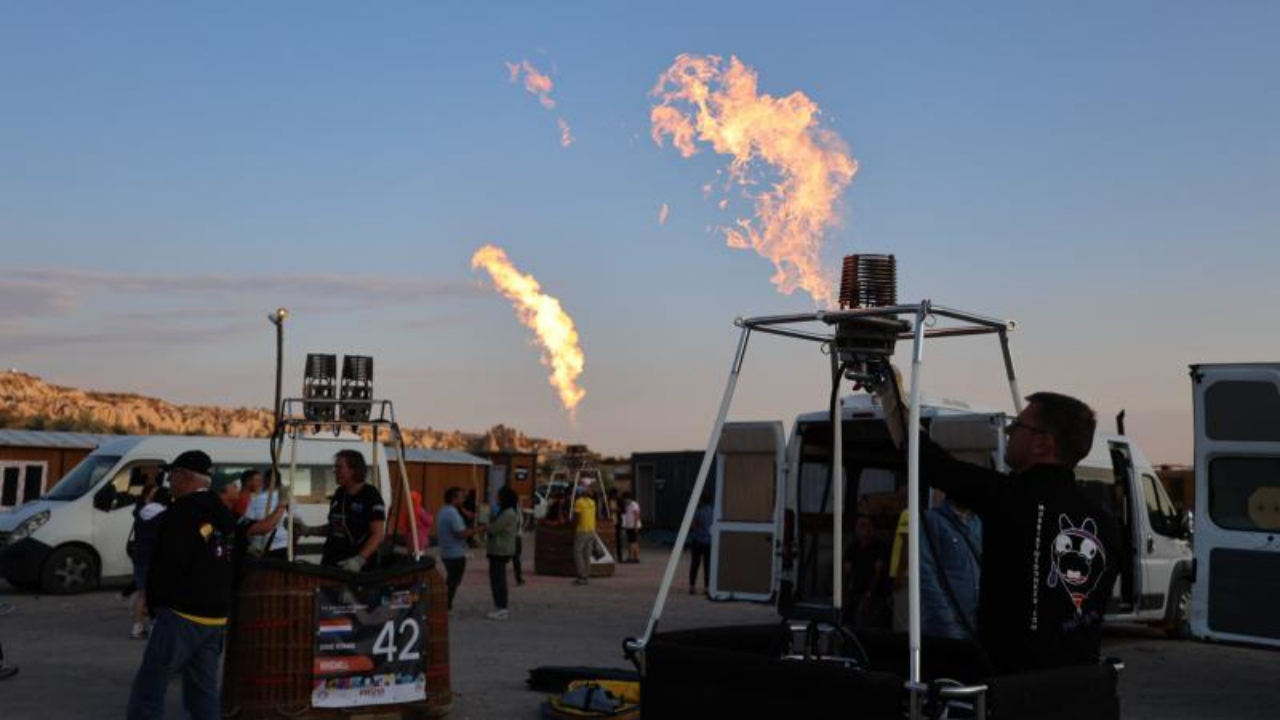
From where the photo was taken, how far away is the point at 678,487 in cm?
3641

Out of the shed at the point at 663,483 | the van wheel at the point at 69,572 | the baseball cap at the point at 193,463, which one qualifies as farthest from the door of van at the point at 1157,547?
the shed at the point at 663,483

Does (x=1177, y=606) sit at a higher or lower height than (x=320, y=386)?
lower

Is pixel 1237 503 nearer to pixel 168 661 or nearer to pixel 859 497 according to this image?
pixel 859 497

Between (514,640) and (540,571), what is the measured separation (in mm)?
11434

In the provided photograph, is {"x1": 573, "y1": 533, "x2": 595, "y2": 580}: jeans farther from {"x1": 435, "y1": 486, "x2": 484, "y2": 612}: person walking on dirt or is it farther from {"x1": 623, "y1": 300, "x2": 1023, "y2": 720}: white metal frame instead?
{"x1": 623, "y1": 300, "x2": 1023, "y2": 720}: white metal frame

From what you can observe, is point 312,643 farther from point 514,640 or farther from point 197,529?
point 514,640

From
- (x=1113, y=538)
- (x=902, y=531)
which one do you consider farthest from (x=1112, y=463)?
(x=1113, y=538)

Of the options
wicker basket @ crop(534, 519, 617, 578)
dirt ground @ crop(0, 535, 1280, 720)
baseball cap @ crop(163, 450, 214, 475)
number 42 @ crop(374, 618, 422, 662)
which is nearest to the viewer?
baseball cap @ crop(163, 450, 214, 475)

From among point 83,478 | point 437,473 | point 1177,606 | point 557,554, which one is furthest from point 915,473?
point 437,473

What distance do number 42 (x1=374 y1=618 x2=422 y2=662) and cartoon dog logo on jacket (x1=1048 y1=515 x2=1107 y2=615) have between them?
5.65 meters

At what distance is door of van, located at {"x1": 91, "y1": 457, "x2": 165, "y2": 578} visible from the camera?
1917 cm

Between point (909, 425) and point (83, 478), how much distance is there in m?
18.3

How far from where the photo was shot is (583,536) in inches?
930

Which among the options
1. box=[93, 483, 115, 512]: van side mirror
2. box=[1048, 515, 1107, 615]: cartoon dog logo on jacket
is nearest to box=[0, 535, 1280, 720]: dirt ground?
box=[93, 483, 115, 512]: van side mirror
